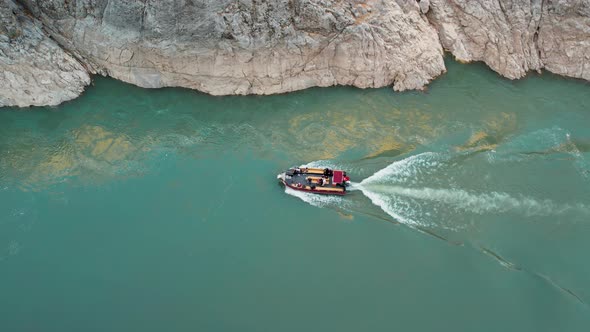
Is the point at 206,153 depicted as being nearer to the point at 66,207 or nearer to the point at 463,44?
the point at 66,207

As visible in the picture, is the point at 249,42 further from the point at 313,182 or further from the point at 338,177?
the point at 338,177

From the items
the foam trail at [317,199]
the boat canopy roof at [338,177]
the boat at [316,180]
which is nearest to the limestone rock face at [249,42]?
the boat at [316,180]

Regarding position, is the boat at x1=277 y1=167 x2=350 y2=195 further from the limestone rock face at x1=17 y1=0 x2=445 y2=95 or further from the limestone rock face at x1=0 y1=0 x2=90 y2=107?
the limestone rock face at x1=0 y1=0 x2=90 y2=107

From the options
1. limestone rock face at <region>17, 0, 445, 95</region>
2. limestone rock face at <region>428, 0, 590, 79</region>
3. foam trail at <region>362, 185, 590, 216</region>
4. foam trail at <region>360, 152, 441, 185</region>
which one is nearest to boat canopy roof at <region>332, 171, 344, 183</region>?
foam trail at <region>360, 152, 441, 185</region>

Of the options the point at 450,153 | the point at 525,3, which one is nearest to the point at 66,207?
the point at 450,153

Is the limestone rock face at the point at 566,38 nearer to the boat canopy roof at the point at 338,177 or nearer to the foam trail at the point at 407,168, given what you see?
the foam trail at the point at 407,168

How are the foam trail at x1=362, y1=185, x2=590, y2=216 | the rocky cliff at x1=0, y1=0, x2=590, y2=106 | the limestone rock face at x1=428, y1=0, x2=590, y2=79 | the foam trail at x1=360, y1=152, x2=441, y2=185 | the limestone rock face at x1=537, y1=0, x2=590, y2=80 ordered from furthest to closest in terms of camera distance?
the limestone rock face at x1=428, y1=0, x2=590, y2=79, the limestone rock face at x1=537, y1=0, x2=590, y2=80, the rocky cliff at x1=0, y1=0, x2=590, y2=106, the foam trail at x1=360, y1=152, x2=441, y2=185, the foam trail at x1=362, y1=185, x2=590, y2=216
